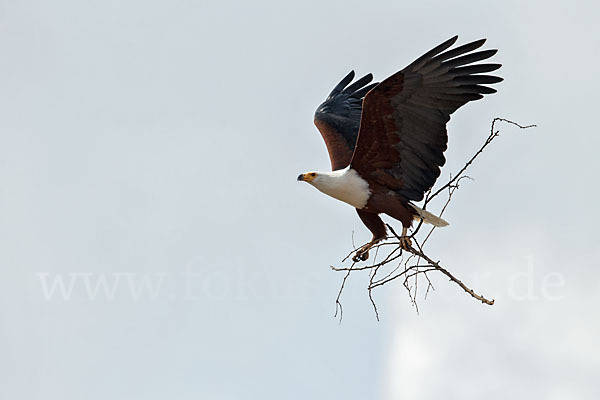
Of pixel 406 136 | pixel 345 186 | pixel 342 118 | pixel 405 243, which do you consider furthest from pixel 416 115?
pixel 342 118

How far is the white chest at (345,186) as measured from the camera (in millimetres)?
8391

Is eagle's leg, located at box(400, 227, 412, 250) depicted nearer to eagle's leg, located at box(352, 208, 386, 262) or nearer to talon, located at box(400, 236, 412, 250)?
talon, located at box(400, 236, 412, 250)

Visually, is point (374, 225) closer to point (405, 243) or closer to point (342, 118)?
point (405, 243)

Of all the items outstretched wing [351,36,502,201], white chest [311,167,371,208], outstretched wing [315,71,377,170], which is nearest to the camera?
outstretched wing [351,36,502,201]

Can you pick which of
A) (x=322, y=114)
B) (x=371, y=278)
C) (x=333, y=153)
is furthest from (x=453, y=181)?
(x=322, y=114)

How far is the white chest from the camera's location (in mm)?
8391

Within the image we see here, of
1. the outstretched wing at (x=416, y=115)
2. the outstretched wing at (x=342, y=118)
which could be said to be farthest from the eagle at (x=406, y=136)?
the outstretched wing at (x=342, y=118)

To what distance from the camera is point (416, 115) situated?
8281mm

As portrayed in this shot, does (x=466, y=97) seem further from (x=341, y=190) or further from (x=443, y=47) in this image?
(x=341, y=190)

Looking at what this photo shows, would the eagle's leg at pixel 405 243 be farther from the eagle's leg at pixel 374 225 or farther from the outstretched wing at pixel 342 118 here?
the outstretched wing at pixel 342 118

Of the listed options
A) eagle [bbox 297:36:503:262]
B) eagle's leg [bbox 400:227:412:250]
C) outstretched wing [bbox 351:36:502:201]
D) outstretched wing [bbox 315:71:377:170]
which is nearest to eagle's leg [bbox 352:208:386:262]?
eagle [bbox 297:36:503:262]

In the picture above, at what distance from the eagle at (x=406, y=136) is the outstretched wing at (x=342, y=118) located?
138 centimetres

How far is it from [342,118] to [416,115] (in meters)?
2.64

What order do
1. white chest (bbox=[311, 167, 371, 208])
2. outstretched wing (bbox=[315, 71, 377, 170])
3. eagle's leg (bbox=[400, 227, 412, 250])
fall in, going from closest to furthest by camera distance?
eagle's leg (bbox=[400, 227, 412, 250]) → white chest (bbox=[311, 167, 371, 208]) → outstretched wing (bbox=[315, 71, 377, 170])
